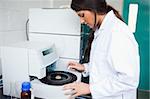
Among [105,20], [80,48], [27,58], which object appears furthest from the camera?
[80,48]

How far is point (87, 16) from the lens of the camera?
41.3 inches

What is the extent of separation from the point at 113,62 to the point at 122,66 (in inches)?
1.8

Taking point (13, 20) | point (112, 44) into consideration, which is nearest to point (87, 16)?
point (112, 44)

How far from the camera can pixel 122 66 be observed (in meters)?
0.94

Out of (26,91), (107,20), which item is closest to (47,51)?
(26,91)

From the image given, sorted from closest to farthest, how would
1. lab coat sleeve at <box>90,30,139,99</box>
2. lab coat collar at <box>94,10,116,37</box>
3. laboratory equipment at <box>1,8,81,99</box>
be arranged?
1. lab coat sleeve at <box>90,30,139,99</box>
2. lab coat collar at <box>94,10,116,37</box>
3. laboratory equipment at <box>1,8,81,99</box>

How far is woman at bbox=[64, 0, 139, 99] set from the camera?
95cm

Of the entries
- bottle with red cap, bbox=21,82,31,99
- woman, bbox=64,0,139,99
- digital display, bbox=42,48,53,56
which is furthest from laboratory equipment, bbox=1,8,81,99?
woman, bbox=64,0,139,99

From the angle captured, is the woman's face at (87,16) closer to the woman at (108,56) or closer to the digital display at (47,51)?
the woman at (108,56)

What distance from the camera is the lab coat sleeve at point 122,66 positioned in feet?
3.09

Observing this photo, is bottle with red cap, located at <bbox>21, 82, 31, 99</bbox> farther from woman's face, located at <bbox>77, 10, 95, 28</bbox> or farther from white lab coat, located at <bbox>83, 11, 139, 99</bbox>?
woman's face, located at <bbox>77, 10, 95, 28</bbox>

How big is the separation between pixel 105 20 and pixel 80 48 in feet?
1.49

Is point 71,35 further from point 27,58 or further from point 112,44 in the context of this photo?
point 112,44

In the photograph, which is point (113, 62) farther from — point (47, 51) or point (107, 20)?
point (47, 51)
